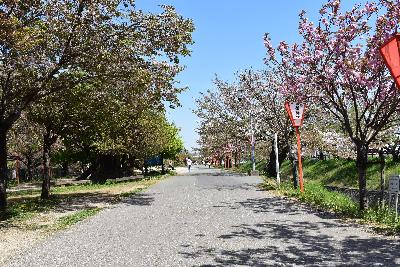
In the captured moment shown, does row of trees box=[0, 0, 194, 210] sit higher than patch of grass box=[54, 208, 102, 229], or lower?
higher

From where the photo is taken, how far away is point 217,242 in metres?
8.30

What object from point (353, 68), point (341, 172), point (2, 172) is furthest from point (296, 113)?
point (341, 172)

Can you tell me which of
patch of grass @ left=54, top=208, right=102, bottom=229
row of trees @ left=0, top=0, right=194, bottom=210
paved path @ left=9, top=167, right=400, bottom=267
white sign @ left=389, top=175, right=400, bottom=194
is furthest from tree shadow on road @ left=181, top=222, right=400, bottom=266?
row of trees @ left=0, top=0, right=194, bottom=210

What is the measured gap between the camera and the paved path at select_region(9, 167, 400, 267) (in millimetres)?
6941

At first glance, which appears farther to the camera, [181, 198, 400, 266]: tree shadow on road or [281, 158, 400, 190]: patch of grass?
[281, 158, 400, 190]: patch of grass

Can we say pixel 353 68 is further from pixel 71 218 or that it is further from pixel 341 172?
pixel 341 172

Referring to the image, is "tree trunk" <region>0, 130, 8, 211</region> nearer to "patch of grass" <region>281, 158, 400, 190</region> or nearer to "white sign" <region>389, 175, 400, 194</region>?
"white sign" <region>389, 175, 400, 194</region>

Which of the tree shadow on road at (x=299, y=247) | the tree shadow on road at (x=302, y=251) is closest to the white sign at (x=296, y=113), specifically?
the tree shadow on road at (x=299, y=247)

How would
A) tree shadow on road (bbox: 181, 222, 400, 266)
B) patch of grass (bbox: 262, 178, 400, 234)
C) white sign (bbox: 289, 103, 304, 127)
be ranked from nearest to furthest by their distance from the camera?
1. tree shadow on road (bbox: 181, 222, 400, 266)
2. patch of grass (bbox: 262, 178, 400, 234)
3. white sign (bbox: 289, 103, 304, 127)

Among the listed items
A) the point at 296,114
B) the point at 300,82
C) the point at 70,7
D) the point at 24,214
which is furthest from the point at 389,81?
the point at 24,214

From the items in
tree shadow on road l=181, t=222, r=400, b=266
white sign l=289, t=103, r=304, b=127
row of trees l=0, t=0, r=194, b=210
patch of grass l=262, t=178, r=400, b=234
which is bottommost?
tree shadow on road l=181, t=222, r=400, b=266

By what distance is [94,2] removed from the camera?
46.3 feet

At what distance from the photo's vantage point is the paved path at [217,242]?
694 centimetres

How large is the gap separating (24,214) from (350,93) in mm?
10935
